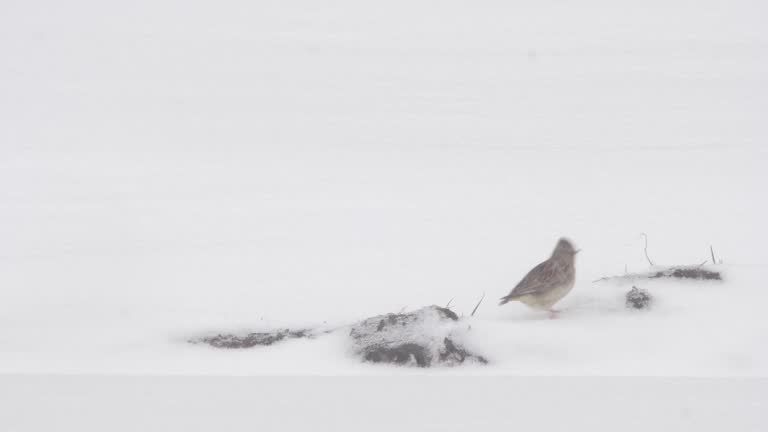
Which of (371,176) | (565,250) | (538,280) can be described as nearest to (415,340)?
(538,280)

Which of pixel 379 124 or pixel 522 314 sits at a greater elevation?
pixel 379 124

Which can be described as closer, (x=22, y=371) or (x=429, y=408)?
(x=429, y=408)

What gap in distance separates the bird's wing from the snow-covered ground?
150mm

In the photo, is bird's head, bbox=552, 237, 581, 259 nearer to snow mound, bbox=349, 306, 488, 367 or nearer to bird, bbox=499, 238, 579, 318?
bird, bbox=499, 238, 579, 318

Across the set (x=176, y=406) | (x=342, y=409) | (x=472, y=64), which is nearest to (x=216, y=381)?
(x=176, y=406)

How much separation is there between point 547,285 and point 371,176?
2541 mm

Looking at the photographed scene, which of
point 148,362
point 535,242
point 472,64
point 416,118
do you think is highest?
point 472,64

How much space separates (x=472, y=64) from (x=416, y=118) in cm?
124

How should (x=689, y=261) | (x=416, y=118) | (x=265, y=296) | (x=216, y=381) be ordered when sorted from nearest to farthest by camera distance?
(x=216, y=381) < (x=265, y=296) < (x=689, y=261) < (x=416, y=118)

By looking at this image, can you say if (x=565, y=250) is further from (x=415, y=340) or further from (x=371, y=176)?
(x=371, y=176)

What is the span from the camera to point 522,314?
142 inches

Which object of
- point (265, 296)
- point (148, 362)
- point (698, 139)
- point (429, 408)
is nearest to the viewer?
point (429, 408)

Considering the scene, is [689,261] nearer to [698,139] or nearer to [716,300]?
[716,300]

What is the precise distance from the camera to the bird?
340 cm
